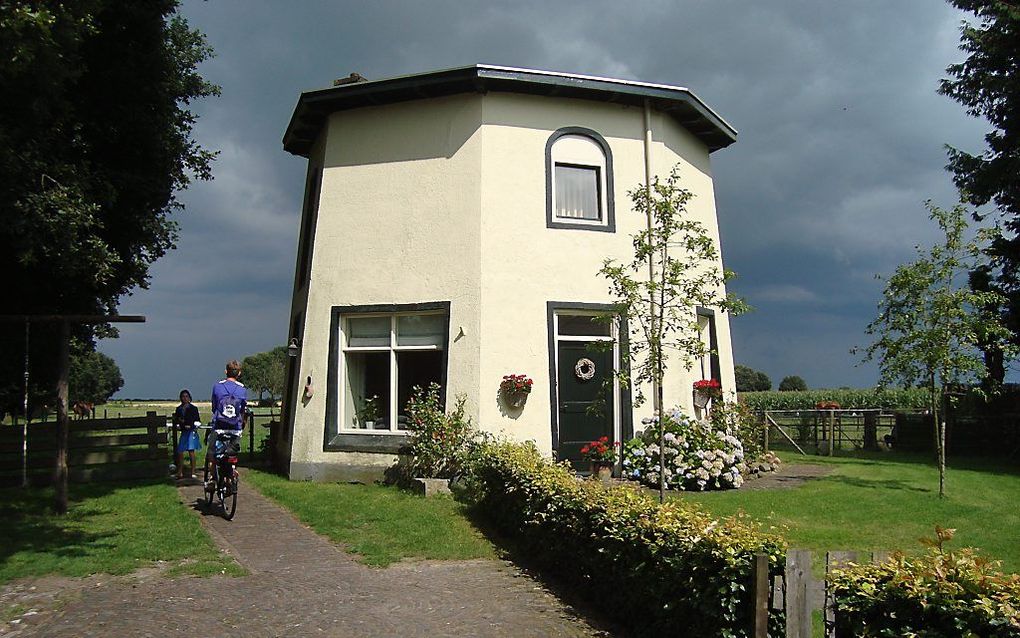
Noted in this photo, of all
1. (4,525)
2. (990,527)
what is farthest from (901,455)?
(4,525)

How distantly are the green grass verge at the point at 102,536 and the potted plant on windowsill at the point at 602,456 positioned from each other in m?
6.33

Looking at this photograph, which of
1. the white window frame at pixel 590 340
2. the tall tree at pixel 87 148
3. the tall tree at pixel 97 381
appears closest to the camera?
the tall tree at pixel 87 148

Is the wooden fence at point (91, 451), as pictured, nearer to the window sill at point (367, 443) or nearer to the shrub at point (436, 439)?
the window sill at point (367, 443)

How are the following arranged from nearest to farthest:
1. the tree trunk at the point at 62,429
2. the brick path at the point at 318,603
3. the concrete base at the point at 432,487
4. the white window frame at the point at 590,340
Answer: the brick path at the point at 318,603
the tree trunk at the point at 62,429
the concrete base at the point at 432,487
the white window frame at the point at 590,340

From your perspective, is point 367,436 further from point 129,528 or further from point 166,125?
point 166,125

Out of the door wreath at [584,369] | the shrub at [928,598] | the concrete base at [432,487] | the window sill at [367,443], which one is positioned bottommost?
the concrete base at [432,487]

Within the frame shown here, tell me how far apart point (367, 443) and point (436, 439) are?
5.73 feet

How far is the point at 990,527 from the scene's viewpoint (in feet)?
32.3

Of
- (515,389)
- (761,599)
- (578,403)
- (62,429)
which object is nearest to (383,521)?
(515,389)

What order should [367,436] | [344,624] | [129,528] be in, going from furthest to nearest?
[367,436], [129,528], [344,624]

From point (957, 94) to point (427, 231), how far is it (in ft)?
51.4

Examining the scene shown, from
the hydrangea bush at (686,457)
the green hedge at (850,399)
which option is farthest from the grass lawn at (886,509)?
the green hedge at (850,399)

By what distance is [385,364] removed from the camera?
14.2 metres

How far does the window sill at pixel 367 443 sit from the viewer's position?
1345 centimetres
